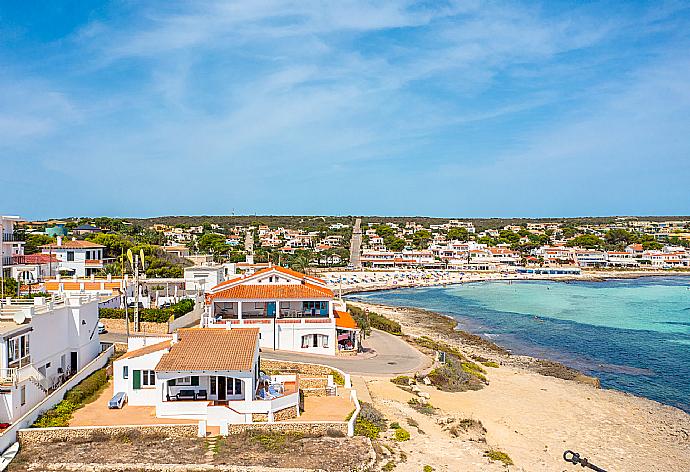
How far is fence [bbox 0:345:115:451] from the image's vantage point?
1866cm

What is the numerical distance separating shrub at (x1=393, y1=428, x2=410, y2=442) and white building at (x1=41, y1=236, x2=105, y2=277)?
129 ft

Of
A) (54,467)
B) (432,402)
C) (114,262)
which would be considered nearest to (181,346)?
(54,467)

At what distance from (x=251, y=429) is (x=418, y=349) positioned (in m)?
19.1

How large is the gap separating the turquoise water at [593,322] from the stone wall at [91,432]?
77.3 feet

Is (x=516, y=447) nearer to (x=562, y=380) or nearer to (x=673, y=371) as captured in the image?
(x=562, y=380)

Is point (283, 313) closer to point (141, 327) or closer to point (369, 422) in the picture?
point (141, 327)

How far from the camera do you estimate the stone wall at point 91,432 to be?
1922cm

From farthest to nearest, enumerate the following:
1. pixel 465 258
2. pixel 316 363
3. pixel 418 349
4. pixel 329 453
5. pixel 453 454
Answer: pixel 465 258, pixel 418 349, pixel 316 363, pixel 453 454, pixel 329 453

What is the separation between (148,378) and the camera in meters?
23.7

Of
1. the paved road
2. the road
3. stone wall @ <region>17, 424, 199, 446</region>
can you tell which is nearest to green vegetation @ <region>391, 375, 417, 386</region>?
the paved road

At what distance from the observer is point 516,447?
22000 mm

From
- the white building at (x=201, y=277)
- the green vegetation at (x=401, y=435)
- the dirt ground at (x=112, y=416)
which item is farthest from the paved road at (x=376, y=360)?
the white building at (x=201, y=277)

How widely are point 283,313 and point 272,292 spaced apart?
1.31 m

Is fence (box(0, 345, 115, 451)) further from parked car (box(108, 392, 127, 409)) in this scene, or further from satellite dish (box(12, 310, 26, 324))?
satellite dish (box(12, 310, 26, 324))
